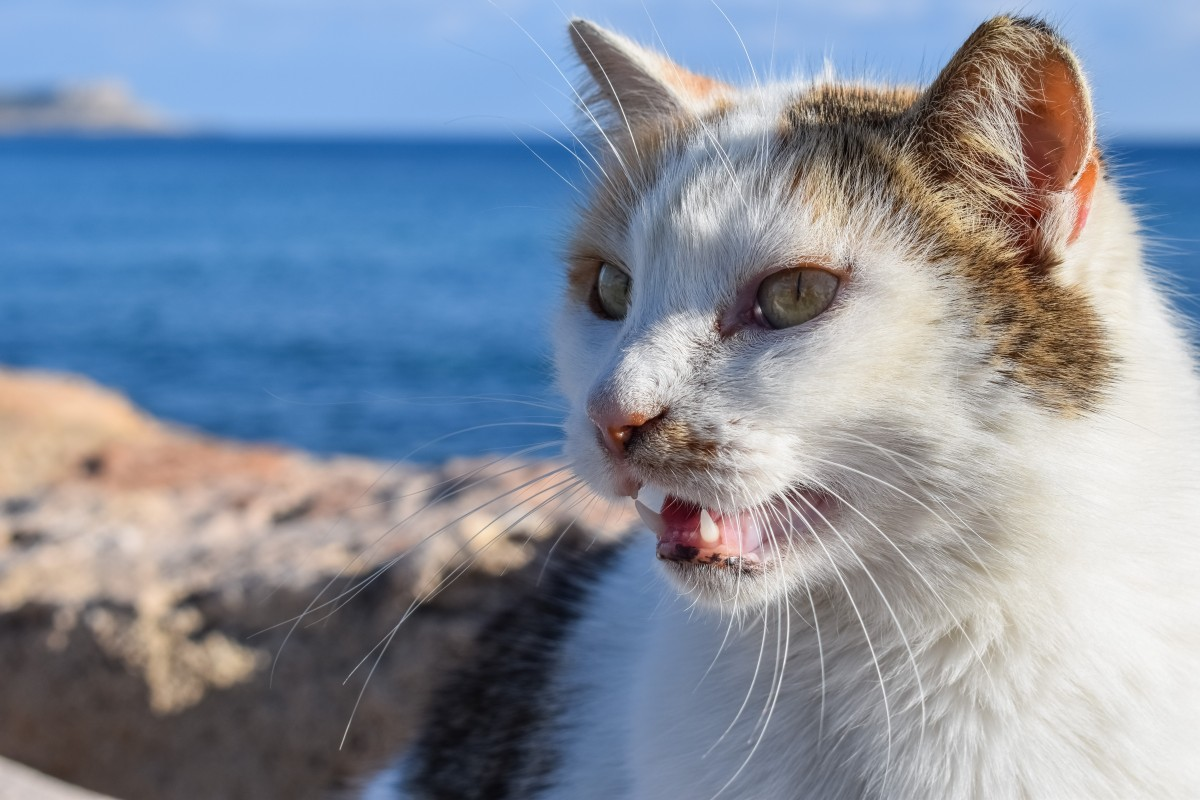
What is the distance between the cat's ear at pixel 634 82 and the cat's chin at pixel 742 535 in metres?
0.89

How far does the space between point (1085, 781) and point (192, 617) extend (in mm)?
2792

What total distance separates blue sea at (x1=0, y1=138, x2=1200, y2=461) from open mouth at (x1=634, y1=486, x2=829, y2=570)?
0.34 meters

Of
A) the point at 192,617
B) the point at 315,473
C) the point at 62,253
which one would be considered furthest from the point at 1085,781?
the point at 62,253

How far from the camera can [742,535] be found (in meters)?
1.80

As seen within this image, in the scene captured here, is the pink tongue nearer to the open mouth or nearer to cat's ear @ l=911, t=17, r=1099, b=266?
the open mouth

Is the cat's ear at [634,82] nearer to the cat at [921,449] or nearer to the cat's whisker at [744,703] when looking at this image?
the cat at [921,449]

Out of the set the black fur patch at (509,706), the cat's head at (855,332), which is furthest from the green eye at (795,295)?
the black fur patch at (509,706)

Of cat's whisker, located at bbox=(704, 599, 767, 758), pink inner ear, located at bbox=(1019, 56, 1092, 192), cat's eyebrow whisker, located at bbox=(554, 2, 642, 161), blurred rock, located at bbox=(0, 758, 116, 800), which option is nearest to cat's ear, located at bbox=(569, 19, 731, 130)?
cat's eyebrow whisker, located at bbox=(554, 2, 642, 161)

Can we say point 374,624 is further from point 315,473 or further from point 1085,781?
point 1085,781

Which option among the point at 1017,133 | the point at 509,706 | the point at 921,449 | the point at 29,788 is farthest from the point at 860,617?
the point at 29,788

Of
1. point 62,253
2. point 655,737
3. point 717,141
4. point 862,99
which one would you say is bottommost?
point 62,253

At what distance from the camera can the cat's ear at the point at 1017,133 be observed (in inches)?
67.1

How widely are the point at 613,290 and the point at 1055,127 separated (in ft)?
2.66

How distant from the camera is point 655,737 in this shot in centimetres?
207
